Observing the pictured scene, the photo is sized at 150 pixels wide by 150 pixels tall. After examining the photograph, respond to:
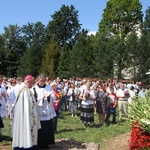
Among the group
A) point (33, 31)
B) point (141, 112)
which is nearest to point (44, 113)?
point (141, 112)

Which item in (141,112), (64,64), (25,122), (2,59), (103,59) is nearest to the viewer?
(25,122)

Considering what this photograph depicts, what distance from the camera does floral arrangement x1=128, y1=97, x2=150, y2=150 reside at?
781 centimetres

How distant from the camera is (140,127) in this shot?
7.98m

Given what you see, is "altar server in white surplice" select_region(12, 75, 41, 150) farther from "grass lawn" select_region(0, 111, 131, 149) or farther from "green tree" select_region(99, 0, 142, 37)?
"green tree" select_region(99, 0, 142, 37)

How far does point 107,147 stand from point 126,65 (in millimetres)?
28728

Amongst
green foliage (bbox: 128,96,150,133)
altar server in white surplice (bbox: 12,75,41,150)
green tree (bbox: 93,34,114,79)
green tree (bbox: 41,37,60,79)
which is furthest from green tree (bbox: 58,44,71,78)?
altar server in white surplice (bbox: 12,75,41,150)

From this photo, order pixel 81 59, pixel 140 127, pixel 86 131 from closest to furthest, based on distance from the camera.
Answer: pixel 140 127 < pixel 86 131 < pixel 81 59

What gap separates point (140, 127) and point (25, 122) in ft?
8.69

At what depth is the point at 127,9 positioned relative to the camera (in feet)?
163

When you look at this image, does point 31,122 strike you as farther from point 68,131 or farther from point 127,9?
point 127,9

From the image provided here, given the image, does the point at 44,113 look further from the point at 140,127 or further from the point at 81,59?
the point at 81,59

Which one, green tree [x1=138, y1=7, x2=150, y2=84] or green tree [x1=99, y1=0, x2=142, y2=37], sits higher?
green tree [x1=99, y1=0, x2=142, y2=37]

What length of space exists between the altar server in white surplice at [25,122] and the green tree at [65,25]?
53194 millimetres

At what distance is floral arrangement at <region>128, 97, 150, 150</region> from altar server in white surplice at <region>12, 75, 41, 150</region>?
90.4 inches
